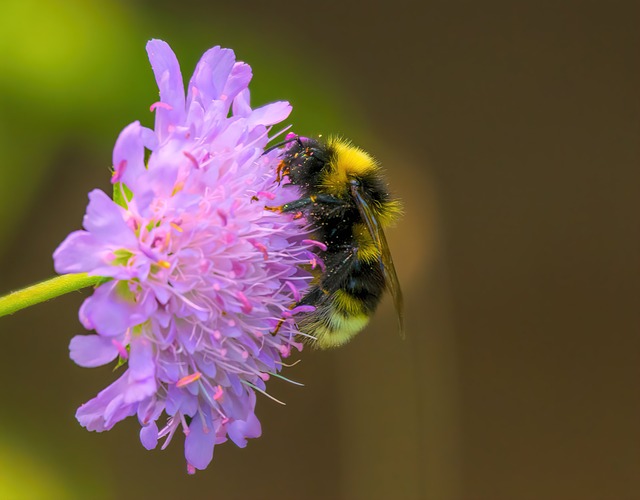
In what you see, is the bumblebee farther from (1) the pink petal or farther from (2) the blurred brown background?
(2) the blurred brown background

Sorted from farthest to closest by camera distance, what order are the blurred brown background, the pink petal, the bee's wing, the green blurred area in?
the blurred brown background → the green blurred area → the bee's wing → the pink petal

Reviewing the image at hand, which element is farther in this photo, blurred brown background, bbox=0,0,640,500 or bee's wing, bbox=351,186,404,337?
blurred brown background, bbox=0,0,640,500

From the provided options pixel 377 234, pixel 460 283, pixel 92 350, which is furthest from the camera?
pixel 460 283

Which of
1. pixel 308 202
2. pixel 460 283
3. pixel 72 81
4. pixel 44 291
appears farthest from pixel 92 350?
pixel 460 283

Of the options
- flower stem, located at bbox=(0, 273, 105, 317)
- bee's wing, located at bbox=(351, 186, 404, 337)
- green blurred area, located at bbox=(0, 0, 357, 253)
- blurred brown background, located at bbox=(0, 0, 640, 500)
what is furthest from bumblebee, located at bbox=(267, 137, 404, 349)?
blurred brown background, located at bbox=(0, 0, 640, 500)

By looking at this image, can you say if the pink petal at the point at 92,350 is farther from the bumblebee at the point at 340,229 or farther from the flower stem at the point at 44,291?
the bumblebee at the point at 340,229

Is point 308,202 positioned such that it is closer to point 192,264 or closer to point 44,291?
point 192,264

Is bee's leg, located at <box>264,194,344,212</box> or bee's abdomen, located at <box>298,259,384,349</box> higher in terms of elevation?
bee's leg, located at <box>264,194,344,212</box>

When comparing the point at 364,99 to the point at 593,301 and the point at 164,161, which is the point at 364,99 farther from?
the point at 164,161
